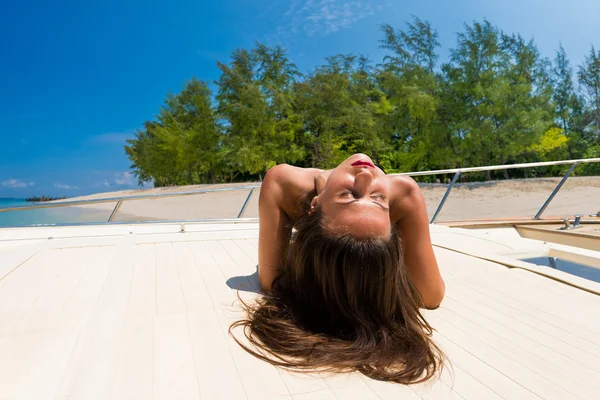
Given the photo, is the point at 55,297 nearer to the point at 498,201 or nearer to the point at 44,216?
the point at 44,216

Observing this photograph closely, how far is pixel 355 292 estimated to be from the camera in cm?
144

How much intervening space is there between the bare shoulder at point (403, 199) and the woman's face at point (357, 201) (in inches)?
4.1

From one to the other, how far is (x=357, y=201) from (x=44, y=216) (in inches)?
163

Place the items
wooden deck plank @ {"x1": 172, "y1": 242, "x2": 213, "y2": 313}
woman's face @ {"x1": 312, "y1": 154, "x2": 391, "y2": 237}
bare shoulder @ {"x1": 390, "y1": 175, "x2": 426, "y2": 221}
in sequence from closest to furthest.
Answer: woman's face @ {"x1": 312, "y1": 154, "x2": 391, "y2": 237} → bare shoulder @ {"x1": 390, "y1": 175, "x2": 426, "y2": 221} → wooden deck plank @ {"x1": 172, "y1": 242, "x2": 213, "y2": 313}

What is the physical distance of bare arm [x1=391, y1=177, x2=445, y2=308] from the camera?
179cm

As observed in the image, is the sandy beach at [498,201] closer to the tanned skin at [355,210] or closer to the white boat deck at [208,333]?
the white boat deck at [208,333]

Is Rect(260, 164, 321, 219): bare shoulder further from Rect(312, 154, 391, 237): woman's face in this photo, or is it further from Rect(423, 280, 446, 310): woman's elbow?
Rect(423, 280, 446, 310): woman's elbow

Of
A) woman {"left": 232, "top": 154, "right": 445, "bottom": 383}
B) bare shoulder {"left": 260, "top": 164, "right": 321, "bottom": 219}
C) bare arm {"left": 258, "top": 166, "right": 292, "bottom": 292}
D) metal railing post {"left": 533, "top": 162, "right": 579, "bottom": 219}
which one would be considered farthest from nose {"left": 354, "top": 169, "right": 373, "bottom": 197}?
metal railing post {"left": 533, "top": 162, "right": 579, "bottom": 219}

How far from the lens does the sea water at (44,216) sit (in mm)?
3982

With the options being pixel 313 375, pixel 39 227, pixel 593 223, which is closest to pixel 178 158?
pixel 39 227

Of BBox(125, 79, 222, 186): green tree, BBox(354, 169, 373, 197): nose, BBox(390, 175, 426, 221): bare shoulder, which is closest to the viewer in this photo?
BBox(354, 169, 373, 197): nose

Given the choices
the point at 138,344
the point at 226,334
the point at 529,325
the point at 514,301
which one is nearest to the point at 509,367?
the point at 529,325

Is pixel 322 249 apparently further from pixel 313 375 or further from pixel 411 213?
pixel 411 213

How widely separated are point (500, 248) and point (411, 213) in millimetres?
1872
